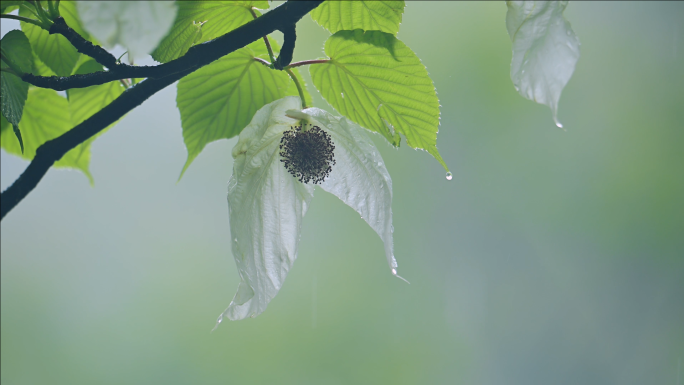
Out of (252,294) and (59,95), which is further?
(59,95)

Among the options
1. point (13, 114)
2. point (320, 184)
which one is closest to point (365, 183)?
point (320, 184)

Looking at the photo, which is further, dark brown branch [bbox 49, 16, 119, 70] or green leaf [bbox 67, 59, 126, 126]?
green leaf [bbox 67, 59, 126, 126]

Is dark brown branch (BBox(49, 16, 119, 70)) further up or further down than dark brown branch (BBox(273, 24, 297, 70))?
further up

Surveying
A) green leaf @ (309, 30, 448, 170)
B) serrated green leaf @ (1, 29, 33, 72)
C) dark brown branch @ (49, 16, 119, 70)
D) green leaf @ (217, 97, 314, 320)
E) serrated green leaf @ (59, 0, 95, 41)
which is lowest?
green leaf @ (217, 97, 314, 320)

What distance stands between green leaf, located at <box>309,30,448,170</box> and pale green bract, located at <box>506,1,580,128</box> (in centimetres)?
4

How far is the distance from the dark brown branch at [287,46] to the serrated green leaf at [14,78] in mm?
113

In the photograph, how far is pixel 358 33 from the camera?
173 millimetres

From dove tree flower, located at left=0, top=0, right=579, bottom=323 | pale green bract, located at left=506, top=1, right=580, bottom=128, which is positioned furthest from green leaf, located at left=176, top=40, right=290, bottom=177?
pale green bract, located at left=506, top=1, right=580, bottom=128

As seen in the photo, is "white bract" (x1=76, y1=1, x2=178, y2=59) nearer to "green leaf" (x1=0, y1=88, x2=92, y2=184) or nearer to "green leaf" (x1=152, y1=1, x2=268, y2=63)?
"green leaf" (x1=152, y1=1, x2=268, y2=63)

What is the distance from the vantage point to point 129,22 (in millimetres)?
104

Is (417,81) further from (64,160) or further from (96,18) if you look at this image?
(64,160)

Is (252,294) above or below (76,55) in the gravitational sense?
below

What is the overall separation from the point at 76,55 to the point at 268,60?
107 mm

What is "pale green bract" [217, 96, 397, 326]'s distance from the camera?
0.61ft
